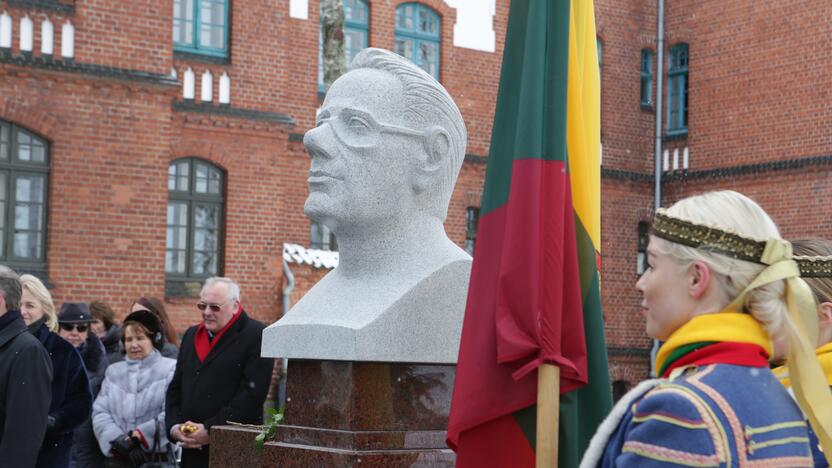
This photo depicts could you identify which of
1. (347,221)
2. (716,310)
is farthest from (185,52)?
(716,310)

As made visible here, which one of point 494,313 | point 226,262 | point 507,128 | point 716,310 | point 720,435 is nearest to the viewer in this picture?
point 720,435

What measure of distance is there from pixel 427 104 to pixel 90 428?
3.42 metres

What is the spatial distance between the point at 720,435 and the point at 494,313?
4.46 ft

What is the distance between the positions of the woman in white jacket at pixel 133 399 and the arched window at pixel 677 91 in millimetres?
18042

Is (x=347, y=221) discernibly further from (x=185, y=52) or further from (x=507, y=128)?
(x=185, y=52)

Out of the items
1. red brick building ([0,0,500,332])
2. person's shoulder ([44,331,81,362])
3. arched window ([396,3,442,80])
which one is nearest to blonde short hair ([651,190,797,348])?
person's shoulder ([44,331,81,362])

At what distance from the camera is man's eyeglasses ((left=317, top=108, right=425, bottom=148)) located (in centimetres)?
573

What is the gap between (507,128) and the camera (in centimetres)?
407

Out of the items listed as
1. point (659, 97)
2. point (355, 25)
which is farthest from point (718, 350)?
point (659, 97)

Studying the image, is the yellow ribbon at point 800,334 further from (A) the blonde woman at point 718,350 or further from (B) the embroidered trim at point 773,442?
(B) the embroidered trim at point 773,442

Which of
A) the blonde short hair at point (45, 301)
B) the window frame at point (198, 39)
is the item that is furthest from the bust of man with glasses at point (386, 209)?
the window frame at point (198, 39)

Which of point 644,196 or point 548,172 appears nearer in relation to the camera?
point 548,172

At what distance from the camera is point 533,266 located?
12.3ft

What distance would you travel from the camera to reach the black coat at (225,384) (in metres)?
6.72
